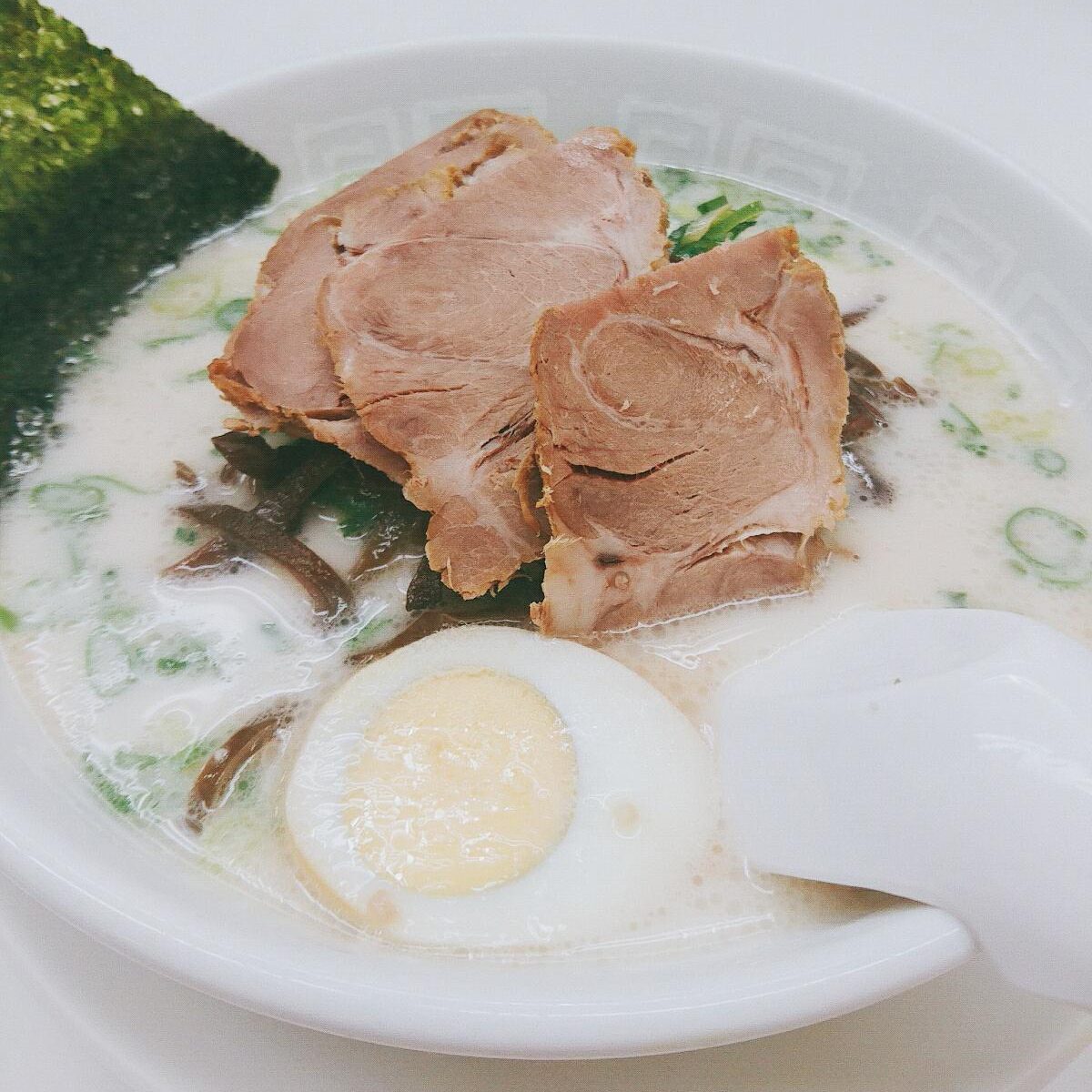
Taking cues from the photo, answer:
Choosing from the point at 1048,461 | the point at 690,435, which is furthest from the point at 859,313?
the point at 690,435

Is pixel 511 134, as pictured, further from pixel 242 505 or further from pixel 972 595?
pixel 972 595

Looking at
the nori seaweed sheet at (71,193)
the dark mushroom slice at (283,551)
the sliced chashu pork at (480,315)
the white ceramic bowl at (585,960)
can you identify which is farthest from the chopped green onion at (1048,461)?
the nori seaweed sheet at (71,193)

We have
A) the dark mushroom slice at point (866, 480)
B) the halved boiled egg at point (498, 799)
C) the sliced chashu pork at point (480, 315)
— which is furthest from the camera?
the dark mushroom slice at point (866, 480)

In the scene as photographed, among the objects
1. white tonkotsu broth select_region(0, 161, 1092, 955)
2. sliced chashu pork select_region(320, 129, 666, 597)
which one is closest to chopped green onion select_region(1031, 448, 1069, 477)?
white tonkotsu broth select_region(0, 161, 1092, 955)

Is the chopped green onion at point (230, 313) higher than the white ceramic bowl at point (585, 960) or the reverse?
the reverse

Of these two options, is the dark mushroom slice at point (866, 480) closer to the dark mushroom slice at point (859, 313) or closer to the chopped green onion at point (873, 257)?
the dark mushroom slice at point (859, 313)

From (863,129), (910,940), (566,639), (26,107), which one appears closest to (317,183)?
(26,107)
